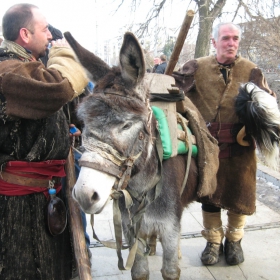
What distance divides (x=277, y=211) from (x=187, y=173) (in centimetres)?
284

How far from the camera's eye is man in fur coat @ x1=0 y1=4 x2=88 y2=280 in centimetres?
180

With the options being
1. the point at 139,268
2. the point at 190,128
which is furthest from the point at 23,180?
the point at 190,128

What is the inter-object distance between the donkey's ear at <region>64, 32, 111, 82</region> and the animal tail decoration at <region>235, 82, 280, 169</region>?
4.57 feet

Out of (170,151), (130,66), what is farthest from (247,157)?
(130,66)

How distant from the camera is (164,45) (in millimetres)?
12141

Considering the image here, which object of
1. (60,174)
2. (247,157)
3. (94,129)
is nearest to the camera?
(94,129)

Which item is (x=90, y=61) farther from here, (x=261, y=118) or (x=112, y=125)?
(x=261, y=118)

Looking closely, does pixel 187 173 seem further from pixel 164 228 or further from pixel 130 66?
pixel 130 66

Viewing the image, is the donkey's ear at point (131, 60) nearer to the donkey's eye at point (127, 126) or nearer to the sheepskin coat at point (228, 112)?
the donkey's eye at point (127, 126)

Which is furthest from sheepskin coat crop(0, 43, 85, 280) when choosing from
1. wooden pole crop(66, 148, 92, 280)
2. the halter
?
the halter

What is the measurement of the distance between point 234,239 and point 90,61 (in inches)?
95.1

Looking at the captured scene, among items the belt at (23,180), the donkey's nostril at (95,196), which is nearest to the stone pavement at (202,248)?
the belt at (23,180)

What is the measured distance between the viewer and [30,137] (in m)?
1.98

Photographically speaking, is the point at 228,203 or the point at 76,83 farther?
the point at 228,203
